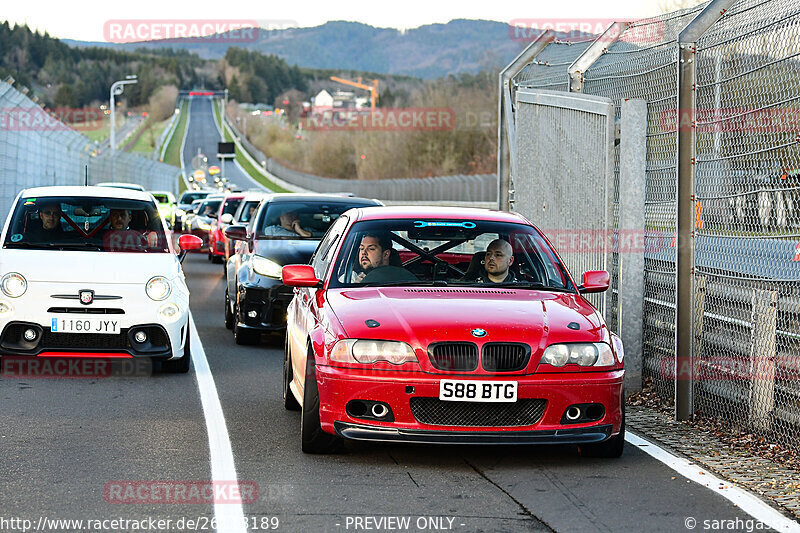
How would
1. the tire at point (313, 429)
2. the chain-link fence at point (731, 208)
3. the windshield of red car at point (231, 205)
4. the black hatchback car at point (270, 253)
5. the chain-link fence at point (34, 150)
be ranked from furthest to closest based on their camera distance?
1. the windshield of red car at point (231, 205)
2. the chain-link fence at point (34, 150)
3. the black hatchback car at point (270, 253)
4. the chain-link fence at point (731, 208)
5. the tire at point (313, 429)

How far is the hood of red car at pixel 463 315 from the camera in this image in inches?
277

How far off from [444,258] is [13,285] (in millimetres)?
4003

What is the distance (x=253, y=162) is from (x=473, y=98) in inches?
3275

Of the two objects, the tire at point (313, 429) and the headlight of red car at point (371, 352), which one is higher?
the headlight of red car at point (371, 352)

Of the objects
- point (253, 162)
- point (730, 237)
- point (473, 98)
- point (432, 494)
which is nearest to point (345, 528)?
point (432, 494)

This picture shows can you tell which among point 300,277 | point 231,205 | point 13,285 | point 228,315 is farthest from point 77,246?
point 231,205

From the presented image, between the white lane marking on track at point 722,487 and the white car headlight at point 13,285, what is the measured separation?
17.1 ft

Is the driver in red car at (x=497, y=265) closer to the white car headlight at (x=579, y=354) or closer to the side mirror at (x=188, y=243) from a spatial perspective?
the white car headlight at (x=579, y=354)

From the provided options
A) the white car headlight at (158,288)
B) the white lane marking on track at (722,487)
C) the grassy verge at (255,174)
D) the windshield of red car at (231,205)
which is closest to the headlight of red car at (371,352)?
the white lane marking on track at (722,487)

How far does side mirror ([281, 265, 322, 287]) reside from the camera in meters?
8.12

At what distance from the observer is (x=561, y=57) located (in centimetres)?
1363

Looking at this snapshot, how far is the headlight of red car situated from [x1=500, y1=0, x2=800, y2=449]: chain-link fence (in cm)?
229

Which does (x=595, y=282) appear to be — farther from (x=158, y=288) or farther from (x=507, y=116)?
(x=507, y=116)

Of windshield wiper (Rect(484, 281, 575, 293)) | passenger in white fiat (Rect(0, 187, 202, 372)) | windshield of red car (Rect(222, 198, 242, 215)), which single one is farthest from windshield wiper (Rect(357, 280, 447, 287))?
windshield of red car (Rect(222, 198, 242, 215))
